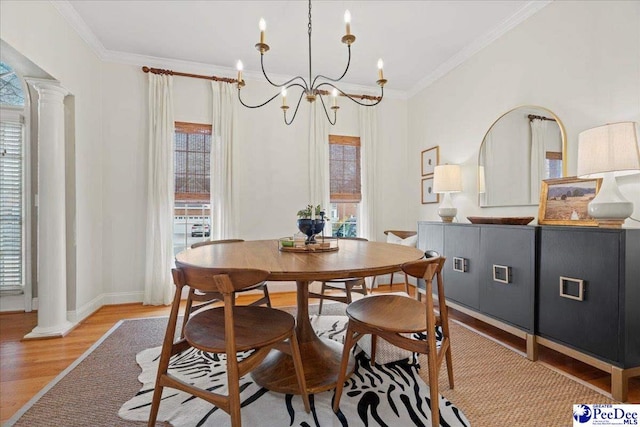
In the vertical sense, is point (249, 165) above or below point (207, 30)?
below

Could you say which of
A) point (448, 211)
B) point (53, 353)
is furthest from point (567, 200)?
point (53, 353)

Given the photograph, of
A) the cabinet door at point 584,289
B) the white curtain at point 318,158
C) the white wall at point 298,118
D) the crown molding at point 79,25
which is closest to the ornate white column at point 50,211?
the white wall at point 298,118

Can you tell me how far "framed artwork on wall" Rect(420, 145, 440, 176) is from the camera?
399 centimetres

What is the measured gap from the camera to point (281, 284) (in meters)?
4.13

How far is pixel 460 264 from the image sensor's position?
9.37ft

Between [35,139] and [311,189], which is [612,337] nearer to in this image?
[311,189]

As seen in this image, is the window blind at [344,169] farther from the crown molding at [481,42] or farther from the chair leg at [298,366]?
the chair leg at [298,366]

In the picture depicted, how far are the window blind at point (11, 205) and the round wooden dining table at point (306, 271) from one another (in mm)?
2812

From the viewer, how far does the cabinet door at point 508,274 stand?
7.23 feet

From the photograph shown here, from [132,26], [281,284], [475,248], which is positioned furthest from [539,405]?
[132,26]

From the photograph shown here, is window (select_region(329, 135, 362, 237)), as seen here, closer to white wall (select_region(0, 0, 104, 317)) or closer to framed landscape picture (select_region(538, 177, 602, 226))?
framed landscape picture (select_region(538, 177, 602, 226))

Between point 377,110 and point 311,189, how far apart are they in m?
1.58

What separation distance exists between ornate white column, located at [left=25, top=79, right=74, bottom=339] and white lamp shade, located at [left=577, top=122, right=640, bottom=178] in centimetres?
413

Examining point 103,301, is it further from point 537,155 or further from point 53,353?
point 537,155
